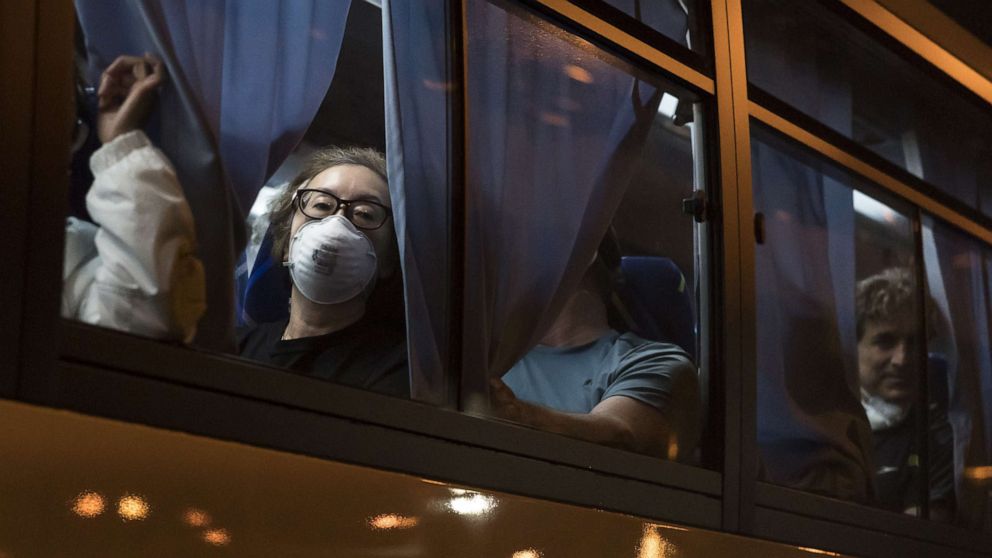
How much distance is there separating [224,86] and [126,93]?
229mm

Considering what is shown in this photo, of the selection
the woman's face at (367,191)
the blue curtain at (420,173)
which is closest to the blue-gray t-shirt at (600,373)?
the blue curtain at (420,173)

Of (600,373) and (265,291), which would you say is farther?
(600,373)

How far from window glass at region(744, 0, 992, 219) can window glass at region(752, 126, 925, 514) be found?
0.19 meters

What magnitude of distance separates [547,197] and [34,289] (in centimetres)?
133

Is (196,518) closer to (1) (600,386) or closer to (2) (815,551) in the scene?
(1) (600,386)

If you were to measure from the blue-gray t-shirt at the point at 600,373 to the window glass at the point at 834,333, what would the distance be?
40 centimetres

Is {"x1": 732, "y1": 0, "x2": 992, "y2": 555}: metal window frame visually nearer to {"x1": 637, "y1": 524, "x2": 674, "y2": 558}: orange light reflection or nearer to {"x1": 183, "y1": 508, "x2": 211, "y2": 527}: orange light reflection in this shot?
{"x1": 637, "y1": 524, "x2": 674, "y2": 558}: orange light reflection

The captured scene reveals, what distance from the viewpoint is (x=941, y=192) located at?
4.39 meters

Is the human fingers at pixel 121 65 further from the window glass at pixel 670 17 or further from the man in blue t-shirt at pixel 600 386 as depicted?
the window glass at pixel 670 17

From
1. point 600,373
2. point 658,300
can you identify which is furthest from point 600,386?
point 658,300

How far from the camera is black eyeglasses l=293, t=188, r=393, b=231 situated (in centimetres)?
250

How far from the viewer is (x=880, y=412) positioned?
13.2 feet

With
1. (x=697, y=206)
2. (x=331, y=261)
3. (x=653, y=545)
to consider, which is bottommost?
(x=653, y=545)

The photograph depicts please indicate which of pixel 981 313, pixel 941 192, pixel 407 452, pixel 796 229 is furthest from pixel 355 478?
pixel 981 313
